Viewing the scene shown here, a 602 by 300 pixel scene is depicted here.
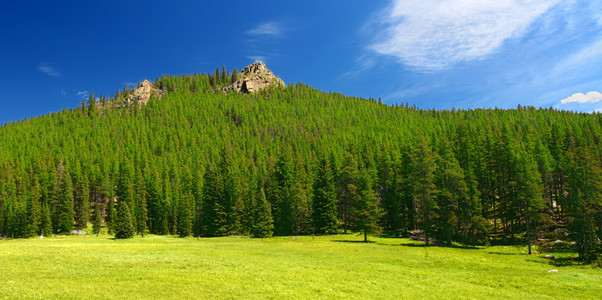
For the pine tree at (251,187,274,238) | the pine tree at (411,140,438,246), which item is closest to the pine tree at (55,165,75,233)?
the pine tree at (251,187,274,238)

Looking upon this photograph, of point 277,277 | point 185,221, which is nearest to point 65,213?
point 185,221

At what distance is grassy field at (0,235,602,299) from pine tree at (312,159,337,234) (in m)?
31.6

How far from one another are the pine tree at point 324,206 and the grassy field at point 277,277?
31.6 meters

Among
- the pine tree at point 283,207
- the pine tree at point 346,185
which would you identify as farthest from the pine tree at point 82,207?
the pine tree at point 346,185

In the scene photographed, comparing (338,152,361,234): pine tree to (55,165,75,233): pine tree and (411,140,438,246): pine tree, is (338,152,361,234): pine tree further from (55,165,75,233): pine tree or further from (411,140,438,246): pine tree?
(55,165,75,233): pine tree

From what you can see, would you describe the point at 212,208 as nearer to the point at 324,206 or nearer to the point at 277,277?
the point at 324,206

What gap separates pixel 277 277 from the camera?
23203 millimetres

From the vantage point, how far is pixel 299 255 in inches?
1389

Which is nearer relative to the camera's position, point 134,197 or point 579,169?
point 579,169

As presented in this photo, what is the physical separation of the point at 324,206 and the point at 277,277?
143 ft

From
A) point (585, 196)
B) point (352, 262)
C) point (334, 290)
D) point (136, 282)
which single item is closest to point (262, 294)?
point (334, 290)

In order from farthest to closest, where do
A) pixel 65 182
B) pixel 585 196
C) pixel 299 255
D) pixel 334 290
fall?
pixel 65 182 < pixel 585 196 < pixel 299 255 < pixel 334 290

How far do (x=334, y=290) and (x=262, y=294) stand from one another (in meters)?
4.58

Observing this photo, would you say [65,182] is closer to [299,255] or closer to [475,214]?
[299,255]
